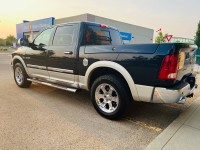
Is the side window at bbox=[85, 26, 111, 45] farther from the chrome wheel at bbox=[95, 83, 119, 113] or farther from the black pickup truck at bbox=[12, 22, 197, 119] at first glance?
the chrome wheel at bbox=[95, 83, 119, 113]

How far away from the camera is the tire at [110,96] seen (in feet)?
9.20

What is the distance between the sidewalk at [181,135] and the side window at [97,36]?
2.34 meters

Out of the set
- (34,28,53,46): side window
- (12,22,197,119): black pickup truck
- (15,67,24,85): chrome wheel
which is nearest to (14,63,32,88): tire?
(15,67,24,85): chrome wheel

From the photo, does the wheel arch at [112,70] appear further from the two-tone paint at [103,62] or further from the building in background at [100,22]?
the building in background at [100,22]

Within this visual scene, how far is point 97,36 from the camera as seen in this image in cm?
372

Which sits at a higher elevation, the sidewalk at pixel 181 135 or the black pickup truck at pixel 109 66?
the black pickup truck at pixel 109 66

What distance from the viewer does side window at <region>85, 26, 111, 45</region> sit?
3.55m

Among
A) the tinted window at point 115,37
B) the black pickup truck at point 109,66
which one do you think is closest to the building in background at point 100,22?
the tinted window at point 115,37

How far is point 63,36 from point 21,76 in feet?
7.58

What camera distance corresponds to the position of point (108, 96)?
3.05m

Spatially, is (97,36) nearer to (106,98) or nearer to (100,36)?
(100,36)

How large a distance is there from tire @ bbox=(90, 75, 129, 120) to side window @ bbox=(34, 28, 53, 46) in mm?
2005

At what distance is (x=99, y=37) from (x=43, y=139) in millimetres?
2499

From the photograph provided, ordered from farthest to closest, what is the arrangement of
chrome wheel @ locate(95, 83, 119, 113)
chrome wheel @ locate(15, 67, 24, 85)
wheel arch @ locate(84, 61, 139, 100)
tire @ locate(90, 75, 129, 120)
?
chrome wheel @ locate(15, 67, 24, 85) < chrome wheel @ locate(95, 83, 119, 113) < tire @ locate(90, 75, 129, 120) < wheel arch @ locate(84, 61, 139, 100)
